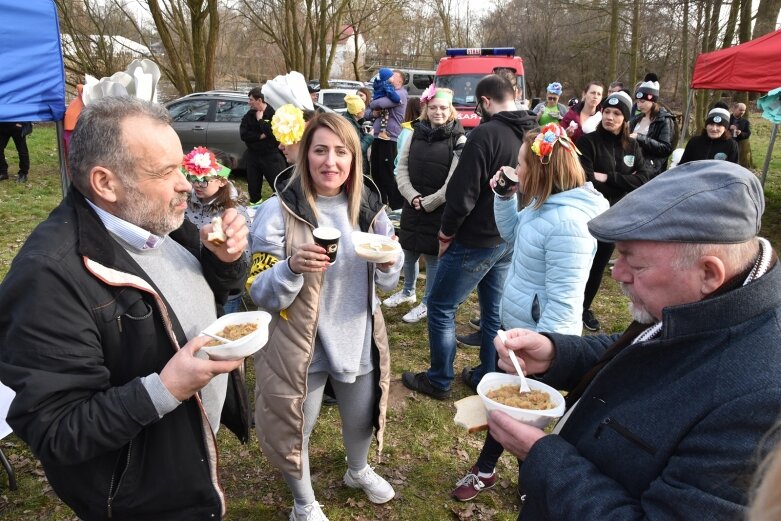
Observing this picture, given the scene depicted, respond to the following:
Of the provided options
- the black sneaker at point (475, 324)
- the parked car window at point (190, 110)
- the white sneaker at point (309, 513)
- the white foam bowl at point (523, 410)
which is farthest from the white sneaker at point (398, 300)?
the parked car window at point (190, 110)

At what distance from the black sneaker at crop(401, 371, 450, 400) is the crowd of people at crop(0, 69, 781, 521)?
0.92 meters

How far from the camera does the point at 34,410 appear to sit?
4.32 feet

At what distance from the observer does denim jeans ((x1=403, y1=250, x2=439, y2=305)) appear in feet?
15.1

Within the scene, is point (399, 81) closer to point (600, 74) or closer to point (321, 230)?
point (321, 230)

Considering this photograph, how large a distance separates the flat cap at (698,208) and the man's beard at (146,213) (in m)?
1.35

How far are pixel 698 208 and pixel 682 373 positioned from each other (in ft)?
1.28

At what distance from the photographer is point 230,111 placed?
10352 millimetres

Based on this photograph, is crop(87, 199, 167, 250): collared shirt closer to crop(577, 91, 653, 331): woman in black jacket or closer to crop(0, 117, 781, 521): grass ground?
crop(0, 117, 781, 521): grass ground

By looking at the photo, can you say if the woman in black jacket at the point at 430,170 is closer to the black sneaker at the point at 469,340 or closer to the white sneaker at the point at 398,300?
the black sneaker at the point at 469,340

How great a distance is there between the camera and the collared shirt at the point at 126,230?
1.55 meters

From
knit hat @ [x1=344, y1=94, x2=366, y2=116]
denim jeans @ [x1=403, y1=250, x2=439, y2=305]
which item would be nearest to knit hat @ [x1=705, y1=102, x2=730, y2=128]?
denim jeans @ [x1=403, y1=250, x2=439, y2=305]

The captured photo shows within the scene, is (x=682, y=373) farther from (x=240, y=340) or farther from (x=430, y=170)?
(x=430, y=170)

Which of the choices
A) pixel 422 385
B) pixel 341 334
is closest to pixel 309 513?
pixel 341 334

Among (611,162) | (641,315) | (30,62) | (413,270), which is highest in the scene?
(30,62)
